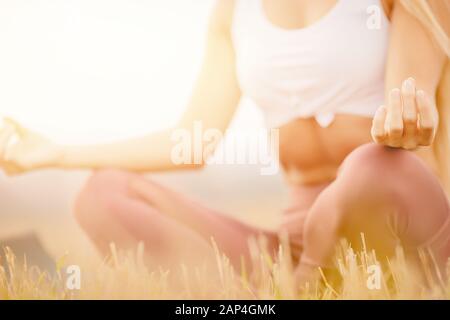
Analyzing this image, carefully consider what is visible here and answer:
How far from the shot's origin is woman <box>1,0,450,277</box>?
50.3 inches

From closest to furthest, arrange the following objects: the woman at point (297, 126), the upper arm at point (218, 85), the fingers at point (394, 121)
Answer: the fingers at point (394, 121), the woman at point (297, 126), the upper arm at point (218, 85)

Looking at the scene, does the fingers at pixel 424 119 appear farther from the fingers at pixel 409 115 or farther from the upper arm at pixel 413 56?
the upper arm at pixel 413 56

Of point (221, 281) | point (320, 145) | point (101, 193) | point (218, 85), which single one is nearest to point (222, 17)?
point (218, 85)

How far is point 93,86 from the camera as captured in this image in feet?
4.82

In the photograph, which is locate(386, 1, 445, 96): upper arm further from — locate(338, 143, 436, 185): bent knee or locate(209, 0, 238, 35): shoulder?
locate(209, 0, 238, 35): shoulder

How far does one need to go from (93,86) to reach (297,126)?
46 centimetres

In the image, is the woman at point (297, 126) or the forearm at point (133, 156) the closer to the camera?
the woman at point (297, 126)

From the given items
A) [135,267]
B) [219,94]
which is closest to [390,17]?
[219,94]

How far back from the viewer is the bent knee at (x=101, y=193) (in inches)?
52.8

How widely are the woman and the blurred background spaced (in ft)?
0.11

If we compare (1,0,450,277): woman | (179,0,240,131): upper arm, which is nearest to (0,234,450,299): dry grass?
(1,0,450,277): woman

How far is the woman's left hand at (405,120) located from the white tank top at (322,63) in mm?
161

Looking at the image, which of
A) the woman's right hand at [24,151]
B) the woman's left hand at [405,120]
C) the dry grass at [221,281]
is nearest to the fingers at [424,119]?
the woman's left hand at [405,120]

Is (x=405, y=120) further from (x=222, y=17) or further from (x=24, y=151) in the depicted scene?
(x=24, y=151)
